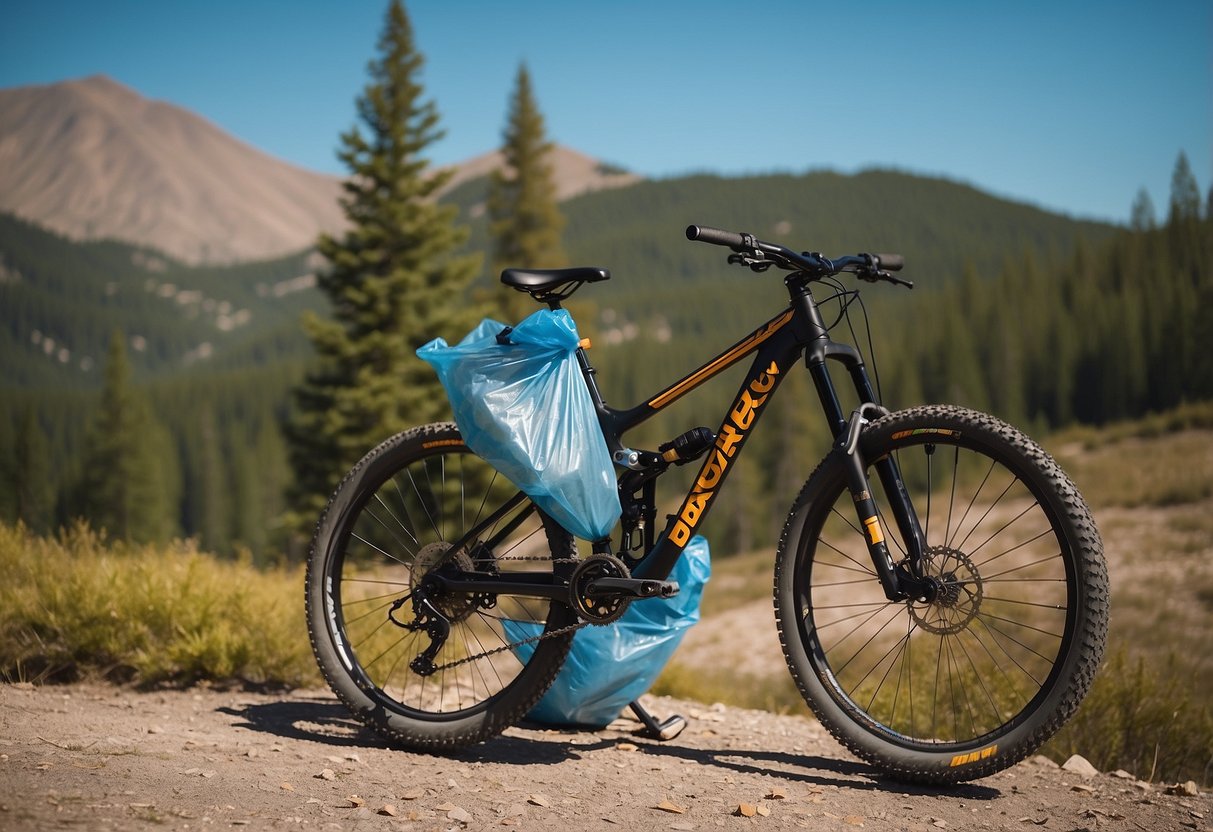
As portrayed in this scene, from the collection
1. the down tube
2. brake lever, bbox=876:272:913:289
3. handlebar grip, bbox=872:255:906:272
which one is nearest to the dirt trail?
the down tube

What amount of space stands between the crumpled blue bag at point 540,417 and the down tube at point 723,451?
0.78ft

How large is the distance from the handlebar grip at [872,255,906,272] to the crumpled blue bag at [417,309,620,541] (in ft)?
4.19

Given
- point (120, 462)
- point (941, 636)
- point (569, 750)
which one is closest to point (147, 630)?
point (569, 750)

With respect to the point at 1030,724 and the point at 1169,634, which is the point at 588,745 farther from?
the point at 1169,634

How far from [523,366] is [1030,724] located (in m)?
2.32

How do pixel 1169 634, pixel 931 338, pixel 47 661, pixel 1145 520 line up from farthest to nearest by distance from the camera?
pixel 931 338 → pixel 1145 520 → pixel 1169 634 → pixel 47 661

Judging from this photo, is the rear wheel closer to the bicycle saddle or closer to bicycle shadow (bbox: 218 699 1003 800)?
bicycle shadow (bbox: 218 699 1003 800)

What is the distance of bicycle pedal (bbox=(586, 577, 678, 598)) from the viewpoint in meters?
3.78

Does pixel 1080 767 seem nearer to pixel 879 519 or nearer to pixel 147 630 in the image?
pixel 879 519

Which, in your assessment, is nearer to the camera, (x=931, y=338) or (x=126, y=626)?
(x=126, y=626)

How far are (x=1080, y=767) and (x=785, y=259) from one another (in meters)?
2.57

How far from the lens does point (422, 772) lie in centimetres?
365

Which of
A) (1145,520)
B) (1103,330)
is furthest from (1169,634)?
(1103,330)

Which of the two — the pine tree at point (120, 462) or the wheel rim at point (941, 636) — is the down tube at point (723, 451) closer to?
the wheel rim at point (941, 636)
